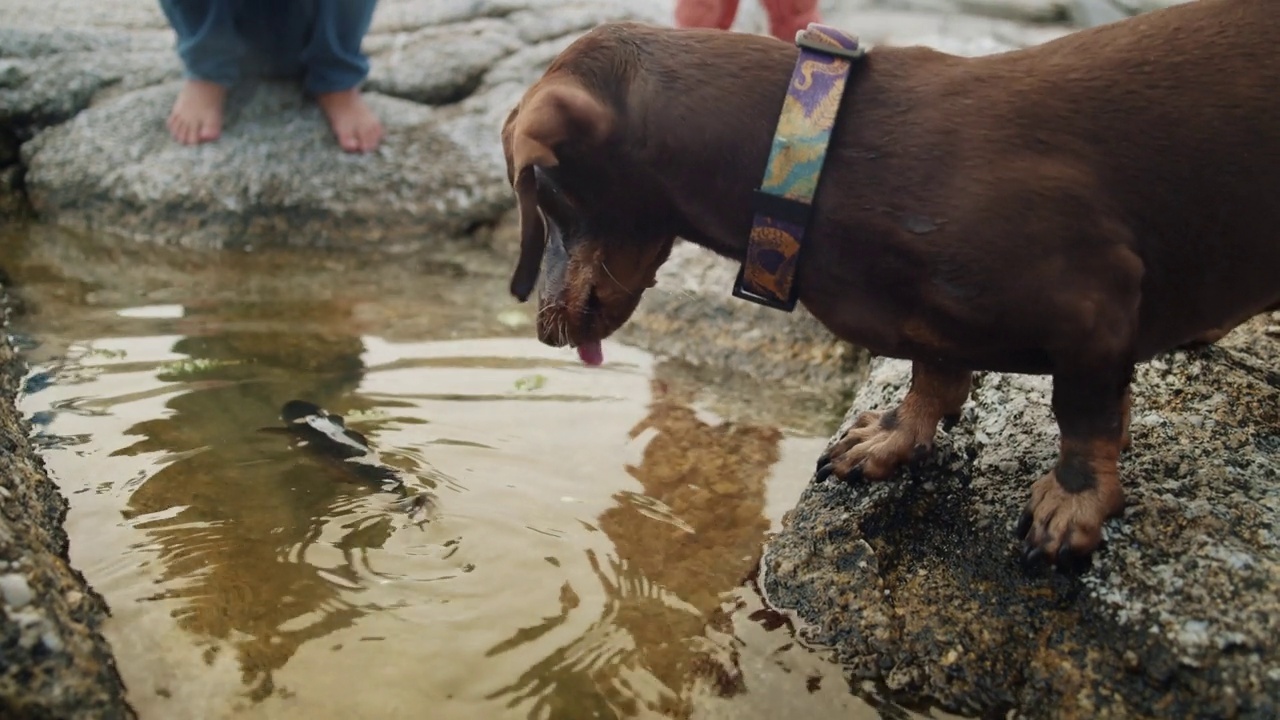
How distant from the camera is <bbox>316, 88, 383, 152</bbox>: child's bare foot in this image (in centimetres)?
661

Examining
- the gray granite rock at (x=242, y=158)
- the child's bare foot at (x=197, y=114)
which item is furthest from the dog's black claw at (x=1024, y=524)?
the child's bare foot at (x=197, y=114)

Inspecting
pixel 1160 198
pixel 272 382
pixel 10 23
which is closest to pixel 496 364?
pixel 272 382

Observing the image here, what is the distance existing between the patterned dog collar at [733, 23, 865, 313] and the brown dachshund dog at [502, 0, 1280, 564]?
4 cm

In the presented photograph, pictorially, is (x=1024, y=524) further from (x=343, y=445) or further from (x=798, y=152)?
(x=343, y=445)

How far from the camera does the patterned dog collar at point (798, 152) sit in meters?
2.50

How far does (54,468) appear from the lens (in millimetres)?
3354

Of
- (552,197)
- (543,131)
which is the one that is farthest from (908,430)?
(543,131)

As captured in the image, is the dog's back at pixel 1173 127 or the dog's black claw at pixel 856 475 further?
the dog's black claw at pixel 856 475

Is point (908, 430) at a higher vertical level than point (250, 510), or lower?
higher

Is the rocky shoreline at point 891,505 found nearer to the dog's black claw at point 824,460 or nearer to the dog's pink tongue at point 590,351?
the dog's black claw at point 824,460

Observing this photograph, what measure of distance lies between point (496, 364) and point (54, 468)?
69.9 inches

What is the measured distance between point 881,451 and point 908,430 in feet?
0.32

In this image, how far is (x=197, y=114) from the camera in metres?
6.51

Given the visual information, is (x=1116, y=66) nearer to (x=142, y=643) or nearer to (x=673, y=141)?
(x=673, y=141)
